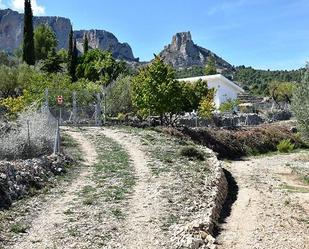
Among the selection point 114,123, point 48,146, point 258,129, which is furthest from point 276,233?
point 258,129

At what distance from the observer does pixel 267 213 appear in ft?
80.4

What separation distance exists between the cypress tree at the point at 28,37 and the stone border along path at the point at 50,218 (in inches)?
1812

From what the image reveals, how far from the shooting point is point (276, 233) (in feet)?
68.4

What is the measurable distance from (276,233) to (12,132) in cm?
1349

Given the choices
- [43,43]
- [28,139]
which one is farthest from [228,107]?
[28,139]

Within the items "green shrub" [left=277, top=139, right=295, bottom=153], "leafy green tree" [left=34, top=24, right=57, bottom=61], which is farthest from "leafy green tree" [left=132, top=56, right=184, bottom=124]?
"leafy green tree" [left=34, top=24, right=57, bottom=61]

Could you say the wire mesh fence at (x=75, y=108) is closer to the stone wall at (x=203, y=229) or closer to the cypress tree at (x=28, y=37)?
the stone wall at (x=203, y=229)

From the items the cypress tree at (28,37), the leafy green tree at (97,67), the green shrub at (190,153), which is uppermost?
the cypress tree at (28,37)

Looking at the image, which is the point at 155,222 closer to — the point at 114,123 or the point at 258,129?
the point at 114,123

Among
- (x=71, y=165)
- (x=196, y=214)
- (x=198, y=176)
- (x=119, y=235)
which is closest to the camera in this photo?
(x=119, y=235)

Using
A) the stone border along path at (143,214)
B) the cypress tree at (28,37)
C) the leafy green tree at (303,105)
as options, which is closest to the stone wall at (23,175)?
the stone border along path at (143,214)

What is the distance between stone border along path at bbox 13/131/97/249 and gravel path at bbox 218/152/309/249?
549 cm

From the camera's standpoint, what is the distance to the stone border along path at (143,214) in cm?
1556

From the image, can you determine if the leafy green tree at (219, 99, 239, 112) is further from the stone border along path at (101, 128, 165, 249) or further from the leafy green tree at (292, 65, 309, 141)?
the stone border along path at (101, 128, 165, 249)
